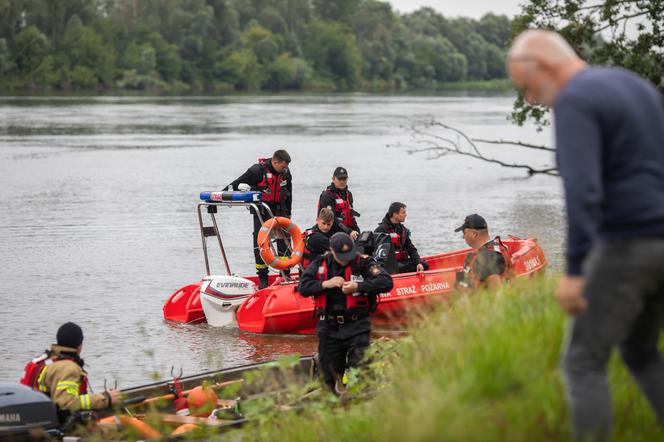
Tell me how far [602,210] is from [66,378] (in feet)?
13.8

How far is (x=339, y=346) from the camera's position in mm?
7375

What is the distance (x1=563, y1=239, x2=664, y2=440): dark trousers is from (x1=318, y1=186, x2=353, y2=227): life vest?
836 cm

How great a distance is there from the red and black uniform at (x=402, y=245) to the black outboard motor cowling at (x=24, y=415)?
18.5ft

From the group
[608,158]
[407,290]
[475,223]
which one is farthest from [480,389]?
[407,290]

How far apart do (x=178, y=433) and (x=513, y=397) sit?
2651mm

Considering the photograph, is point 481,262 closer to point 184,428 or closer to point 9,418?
point 184,428

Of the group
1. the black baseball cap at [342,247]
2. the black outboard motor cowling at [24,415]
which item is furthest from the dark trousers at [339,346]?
the black outboard motor cowling at [24,415]

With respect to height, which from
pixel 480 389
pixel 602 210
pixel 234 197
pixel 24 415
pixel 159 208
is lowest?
pixel 159 208

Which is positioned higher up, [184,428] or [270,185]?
[270,185]

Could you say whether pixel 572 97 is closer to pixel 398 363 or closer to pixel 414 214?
pixel 398 363

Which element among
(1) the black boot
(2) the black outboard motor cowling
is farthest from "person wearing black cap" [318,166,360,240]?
(2) the black outboard motor cowling

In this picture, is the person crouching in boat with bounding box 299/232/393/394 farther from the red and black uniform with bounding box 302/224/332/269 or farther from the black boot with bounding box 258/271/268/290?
the black boot with bounding box 258/271/268/290

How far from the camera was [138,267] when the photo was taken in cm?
1684

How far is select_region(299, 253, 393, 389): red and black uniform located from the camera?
7.31m
